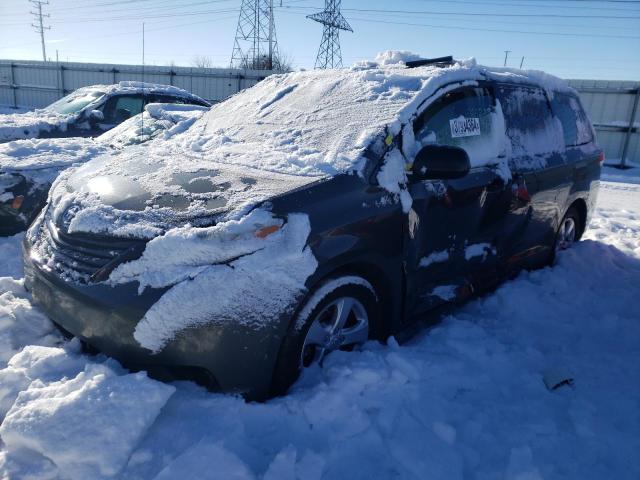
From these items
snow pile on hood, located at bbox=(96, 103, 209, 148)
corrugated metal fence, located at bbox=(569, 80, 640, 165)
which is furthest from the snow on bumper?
corrugated metal fence, located at bbox=(569, 80, 640, 165)

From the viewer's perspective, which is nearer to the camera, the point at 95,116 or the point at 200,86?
the point at 95,116

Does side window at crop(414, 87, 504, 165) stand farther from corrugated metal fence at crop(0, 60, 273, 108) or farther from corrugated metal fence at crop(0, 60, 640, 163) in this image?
corrugated metal fence at crop(0, 60, 273, 108)

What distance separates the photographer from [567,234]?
4.84 m

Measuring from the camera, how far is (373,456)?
1.93 metres

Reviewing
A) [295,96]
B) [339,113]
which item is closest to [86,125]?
[295,96]

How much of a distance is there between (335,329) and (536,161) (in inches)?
91.0

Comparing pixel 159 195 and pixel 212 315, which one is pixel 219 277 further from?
pixel 159 195

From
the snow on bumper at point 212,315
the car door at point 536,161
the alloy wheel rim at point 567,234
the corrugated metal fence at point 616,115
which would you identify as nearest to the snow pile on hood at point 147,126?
the car door at point 536,161

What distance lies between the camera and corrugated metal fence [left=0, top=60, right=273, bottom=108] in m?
18.5

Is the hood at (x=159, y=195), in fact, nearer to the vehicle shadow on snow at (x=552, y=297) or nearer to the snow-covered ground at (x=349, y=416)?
the snow-covered ground at (x=349, y=416)

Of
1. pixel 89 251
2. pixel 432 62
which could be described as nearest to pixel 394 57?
pixel 432 62

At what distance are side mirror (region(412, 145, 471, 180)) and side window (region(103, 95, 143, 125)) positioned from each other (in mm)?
5977

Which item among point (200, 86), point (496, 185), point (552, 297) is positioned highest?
point (200, 86)

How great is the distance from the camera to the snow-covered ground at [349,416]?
1.75 meters
